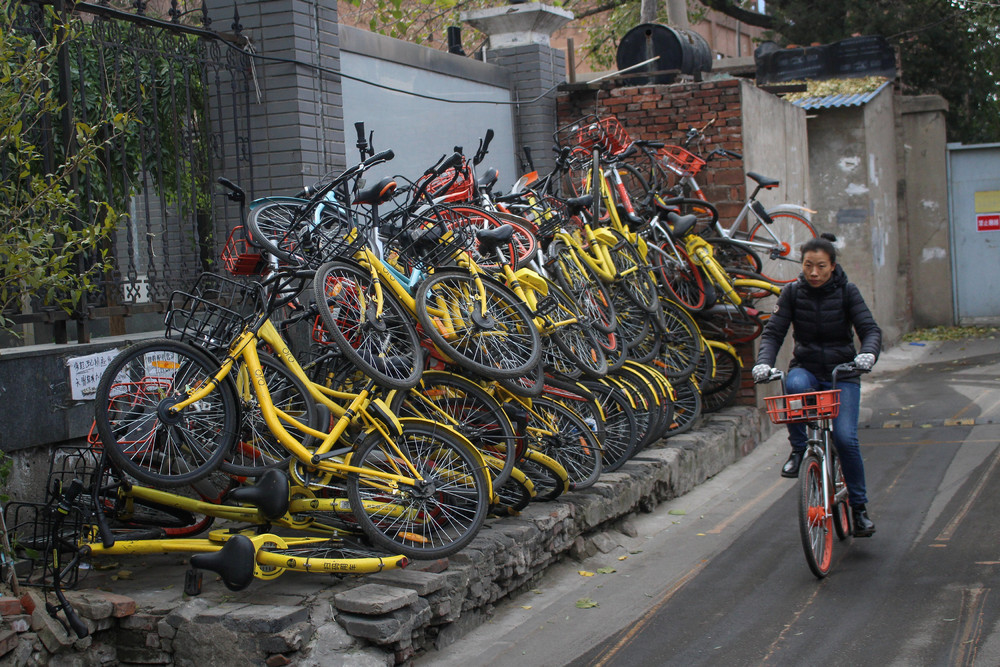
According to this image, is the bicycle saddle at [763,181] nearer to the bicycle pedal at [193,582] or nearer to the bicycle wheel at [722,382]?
the bicycle wheel at [722,382]

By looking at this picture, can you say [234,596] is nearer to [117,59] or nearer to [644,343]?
[117,59]

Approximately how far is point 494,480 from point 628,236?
3.73 m

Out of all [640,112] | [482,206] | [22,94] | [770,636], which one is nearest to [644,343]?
[482,206]

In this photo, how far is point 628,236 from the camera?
346 inches

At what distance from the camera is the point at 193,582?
4816 mm

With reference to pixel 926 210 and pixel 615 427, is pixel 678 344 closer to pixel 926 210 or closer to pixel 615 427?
pixel 615 427

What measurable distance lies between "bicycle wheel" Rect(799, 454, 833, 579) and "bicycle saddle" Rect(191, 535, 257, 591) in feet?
9.43

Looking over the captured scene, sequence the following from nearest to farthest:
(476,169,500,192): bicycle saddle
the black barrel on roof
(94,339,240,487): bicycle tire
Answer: (94,339,240,487): bicycle tire, (476,169,500,192): bicycle saddle, the black barrel on roof

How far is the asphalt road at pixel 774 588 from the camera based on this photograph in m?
4.86

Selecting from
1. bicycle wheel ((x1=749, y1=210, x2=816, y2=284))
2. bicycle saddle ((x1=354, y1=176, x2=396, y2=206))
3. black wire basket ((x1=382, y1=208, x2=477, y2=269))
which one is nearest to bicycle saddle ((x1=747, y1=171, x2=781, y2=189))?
bicycle wheel ((x1=749, y1=210, x2=816, y2=284))

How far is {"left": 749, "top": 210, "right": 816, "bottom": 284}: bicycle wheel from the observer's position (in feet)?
32.0

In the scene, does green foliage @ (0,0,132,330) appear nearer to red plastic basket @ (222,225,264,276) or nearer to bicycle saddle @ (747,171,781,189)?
red plastic basket @ (222,225,264,276)

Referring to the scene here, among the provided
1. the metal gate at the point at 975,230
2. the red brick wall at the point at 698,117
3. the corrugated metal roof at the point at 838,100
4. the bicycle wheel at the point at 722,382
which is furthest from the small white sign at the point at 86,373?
the metal gate at the point at 975,230

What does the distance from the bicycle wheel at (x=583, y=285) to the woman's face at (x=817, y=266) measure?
1.64 m
